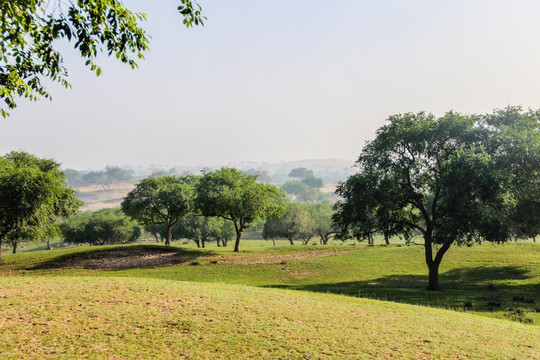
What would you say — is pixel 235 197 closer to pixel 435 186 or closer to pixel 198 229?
pixel 435 186

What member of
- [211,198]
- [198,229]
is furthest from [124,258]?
[198,229]

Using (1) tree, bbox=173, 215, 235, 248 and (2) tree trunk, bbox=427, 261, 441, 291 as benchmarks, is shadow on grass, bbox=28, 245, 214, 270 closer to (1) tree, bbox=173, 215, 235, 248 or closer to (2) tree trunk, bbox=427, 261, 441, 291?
(2) tree trunk, bbox=427, 261, 441, 291

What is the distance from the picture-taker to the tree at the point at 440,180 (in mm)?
23692

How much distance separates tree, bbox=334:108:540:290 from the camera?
23692mm

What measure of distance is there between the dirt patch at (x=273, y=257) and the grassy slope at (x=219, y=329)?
83.1 feet

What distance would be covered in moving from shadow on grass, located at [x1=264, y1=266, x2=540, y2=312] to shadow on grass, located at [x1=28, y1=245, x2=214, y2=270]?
66.7 feet

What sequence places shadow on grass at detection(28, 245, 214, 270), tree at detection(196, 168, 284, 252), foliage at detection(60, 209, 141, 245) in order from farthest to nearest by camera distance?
foliage at detection(60, 209, 141, 245) < tree at detection(196, 168, 284, 252) < shadow on grass at detection(28, 245, 214, 270)

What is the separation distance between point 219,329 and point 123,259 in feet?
119

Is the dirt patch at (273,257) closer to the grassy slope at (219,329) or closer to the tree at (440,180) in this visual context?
the tree at (440,180)

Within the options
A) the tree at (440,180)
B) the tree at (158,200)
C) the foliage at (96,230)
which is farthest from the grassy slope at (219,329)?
the foliage at (96,230)

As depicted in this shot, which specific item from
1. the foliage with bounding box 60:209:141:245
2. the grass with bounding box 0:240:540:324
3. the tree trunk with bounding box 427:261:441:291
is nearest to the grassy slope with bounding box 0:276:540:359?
the grass with bounding box 0:240:540:324

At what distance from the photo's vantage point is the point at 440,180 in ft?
81.2

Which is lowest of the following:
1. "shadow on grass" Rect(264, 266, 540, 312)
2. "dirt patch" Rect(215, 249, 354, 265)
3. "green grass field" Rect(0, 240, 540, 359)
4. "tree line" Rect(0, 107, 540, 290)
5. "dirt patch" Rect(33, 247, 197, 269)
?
"shadow on grass" Rect(264, 266, 540, 312)

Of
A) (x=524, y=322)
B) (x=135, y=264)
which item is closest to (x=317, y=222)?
(x=135, y=264)
